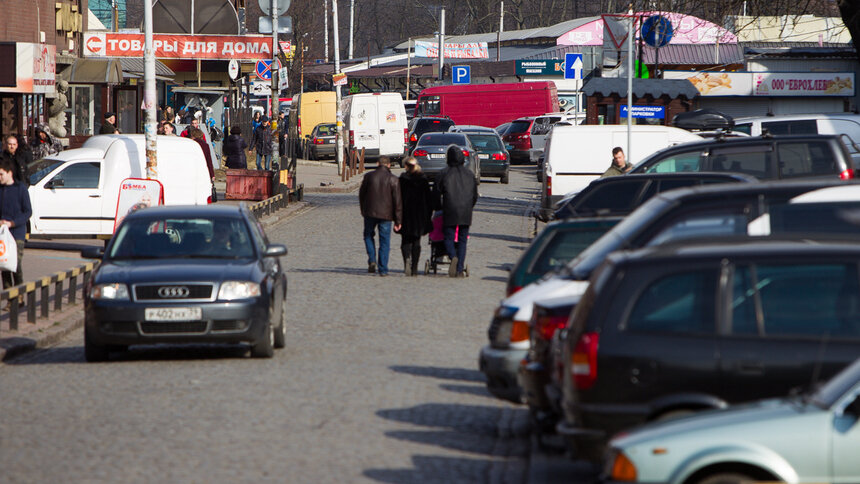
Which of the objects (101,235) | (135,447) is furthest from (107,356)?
(101,235)

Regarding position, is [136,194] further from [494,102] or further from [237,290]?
[494,102]

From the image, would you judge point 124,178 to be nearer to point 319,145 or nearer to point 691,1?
point 691,1

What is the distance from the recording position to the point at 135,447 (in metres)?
7.77

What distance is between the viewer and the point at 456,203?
17266mm

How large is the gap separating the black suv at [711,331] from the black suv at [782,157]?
10.2 meters

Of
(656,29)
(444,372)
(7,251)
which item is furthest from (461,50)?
(444,372)

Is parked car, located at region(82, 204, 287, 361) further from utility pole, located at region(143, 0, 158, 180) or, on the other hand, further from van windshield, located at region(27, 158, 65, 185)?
van windshield, located at region(27, 158, 65, 185)

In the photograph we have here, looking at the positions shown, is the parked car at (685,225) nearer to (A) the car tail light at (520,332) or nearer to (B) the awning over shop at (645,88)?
(A) the car tail light at (520,332)

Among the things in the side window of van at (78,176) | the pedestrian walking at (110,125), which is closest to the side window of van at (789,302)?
the side window of van at (78,176)

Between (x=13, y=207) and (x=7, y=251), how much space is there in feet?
2.42

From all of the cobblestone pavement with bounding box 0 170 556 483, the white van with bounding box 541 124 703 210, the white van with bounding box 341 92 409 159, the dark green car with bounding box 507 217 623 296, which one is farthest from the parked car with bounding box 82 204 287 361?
the white van with bounding box 341 92 409 159

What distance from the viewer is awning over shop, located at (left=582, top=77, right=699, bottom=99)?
3462 cm

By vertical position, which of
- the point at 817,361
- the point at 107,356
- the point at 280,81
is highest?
the point at 280,81

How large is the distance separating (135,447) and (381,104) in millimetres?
38442
